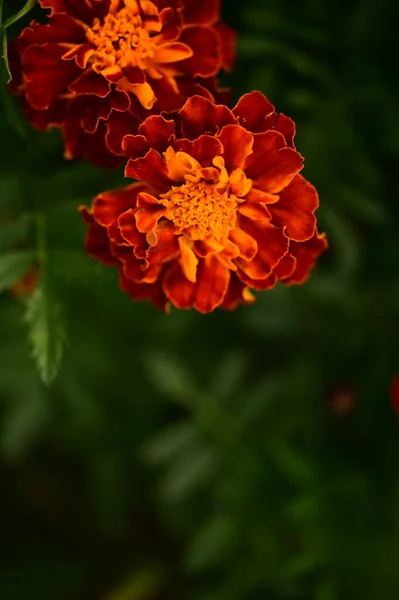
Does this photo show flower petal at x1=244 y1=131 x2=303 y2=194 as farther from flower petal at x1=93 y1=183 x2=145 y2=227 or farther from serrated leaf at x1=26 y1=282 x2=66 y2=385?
serrated leaf at x1=26 y1=282 x2=66 y2=385

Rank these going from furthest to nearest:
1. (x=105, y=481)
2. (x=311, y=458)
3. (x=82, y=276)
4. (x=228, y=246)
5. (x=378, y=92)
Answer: (x=105, y=481) < (x=311, y=458) < (x=378, y=92) < (x=82, y=276) < (x=228, y=246)

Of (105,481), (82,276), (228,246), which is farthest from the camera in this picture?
(105,481)

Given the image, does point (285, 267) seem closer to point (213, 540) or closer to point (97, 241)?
point (97, 241)

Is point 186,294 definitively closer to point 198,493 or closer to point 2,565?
point 198,493

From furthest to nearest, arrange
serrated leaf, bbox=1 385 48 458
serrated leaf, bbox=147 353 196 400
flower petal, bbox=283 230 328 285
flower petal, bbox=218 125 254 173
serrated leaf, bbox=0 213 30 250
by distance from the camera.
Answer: serrated leaf, bbox=1 385 48 458
serrated leaf, bbox=147 353 196 400
serrated leaf, bbox=0 213 30 250
flower petal, bbox=283 230 328 285
flower petal, bbox=218 125 254 173

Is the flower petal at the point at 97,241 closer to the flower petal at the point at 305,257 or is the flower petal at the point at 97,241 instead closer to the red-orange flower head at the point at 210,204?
the red-orange flower head at the point at 210,204

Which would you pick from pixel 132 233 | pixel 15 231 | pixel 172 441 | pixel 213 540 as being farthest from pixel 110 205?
pixel 213 540

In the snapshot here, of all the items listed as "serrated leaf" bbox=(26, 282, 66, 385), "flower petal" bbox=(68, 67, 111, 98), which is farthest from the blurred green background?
"flower petal" bbox=(68, 67, 111, 98)

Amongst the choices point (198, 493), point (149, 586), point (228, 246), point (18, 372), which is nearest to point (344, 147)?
point (228, 246)

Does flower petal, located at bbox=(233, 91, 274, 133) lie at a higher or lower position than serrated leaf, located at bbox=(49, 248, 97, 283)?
higher
